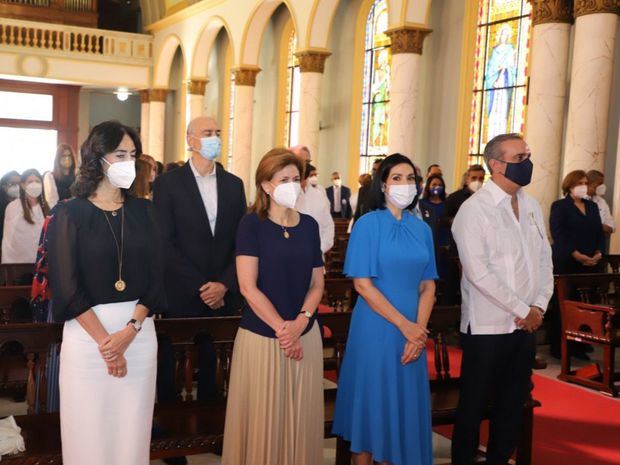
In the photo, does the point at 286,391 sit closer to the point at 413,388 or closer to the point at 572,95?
the point at 413,388

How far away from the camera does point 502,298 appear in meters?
3.66

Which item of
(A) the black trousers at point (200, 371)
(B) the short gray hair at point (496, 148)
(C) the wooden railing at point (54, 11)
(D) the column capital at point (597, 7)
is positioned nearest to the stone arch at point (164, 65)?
(C) the wooden railing at point (54, 11)

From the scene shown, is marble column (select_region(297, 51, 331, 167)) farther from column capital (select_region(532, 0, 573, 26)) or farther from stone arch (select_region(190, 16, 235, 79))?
column capital (select_region(532, 0, 573, 26))

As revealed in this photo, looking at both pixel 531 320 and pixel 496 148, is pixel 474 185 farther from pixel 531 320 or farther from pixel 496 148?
pixel 531 320

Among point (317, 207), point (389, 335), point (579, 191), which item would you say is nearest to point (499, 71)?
point (579, 191)

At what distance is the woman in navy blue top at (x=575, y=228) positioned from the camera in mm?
7238

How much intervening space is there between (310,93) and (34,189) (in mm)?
9212

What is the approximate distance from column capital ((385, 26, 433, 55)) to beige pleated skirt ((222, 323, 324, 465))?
9.74 meters

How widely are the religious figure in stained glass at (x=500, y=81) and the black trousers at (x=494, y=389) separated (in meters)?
9.15

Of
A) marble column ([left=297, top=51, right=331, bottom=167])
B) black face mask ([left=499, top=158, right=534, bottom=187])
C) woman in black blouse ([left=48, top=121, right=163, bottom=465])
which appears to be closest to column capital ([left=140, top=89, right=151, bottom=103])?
marble column ([left=297, top=51, right=331, bottom=167])

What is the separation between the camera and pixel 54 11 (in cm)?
2145

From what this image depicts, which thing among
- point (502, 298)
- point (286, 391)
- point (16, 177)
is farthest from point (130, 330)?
point (16, 177)

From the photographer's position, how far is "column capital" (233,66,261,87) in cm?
1734

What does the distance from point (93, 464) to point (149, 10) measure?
2174 centimetres
